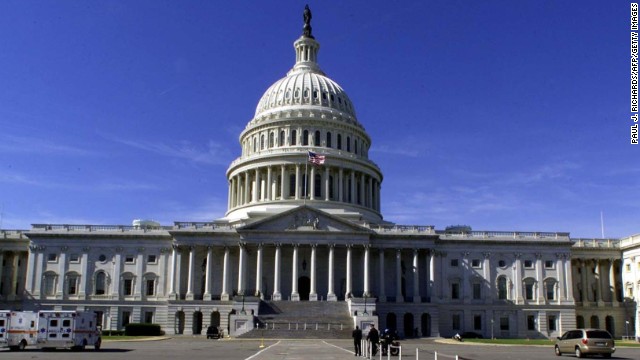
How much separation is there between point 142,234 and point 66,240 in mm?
10727

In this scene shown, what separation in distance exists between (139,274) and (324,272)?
85.0 ft

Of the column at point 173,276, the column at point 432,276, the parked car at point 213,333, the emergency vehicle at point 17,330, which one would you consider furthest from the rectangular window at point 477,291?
the emergency vehicle at point 17,330

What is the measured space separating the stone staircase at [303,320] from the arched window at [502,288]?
2552cm

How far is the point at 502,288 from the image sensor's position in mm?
94875

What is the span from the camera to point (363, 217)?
10131 cm

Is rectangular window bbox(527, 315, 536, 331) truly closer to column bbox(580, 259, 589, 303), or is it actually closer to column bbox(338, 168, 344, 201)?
column bbox(580, 259, 589, 303)

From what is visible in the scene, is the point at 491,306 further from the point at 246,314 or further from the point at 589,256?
the point at 246,314

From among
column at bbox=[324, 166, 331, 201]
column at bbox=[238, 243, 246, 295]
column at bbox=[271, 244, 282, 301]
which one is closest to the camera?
column at bbox=[271, 244, 282, 301]

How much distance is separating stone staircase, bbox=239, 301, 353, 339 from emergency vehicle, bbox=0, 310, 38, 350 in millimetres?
27221

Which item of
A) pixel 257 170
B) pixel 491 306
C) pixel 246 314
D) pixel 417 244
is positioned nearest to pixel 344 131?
pixel 257 170

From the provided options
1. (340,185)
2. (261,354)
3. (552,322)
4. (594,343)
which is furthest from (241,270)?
(594,343)

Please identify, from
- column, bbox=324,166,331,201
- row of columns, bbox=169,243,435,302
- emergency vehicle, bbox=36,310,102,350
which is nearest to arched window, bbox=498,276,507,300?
row of columns, bbox=169,243,435,302

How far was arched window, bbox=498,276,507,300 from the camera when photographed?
3725 inches

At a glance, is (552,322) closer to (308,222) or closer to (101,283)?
(308,222)
